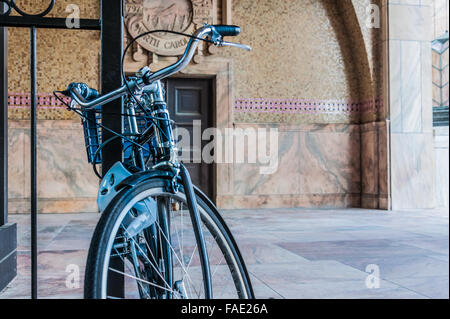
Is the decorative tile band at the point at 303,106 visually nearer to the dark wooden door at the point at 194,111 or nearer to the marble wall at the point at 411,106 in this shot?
the marble wall at the point at 411,106

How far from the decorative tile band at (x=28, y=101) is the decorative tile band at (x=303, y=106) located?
10.1 ft

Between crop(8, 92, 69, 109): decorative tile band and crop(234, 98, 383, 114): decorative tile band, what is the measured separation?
308cm

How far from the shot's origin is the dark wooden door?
8445 millimetres

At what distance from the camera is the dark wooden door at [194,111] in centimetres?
845

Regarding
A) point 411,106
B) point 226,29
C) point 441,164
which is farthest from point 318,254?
point 441,164

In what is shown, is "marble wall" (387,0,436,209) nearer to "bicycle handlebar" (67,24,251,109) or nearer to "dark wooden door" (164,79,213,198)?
"dark wooden door" (164,79,213,198)

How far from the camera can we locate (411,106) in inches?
328

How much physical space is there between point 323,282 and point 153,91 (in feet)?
6.38

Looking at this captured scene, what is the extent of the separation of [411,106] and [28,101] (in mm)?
6486

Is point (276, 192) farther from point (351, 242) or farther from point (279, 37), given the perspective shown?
point (351, 242)

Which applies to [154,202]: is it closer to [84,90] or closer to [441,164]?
[84,90]

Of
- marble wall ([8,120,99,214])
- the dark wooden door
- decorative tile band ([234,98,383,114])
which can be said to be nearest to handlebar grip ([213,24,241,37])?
marble wall ([8,120,99,214])
